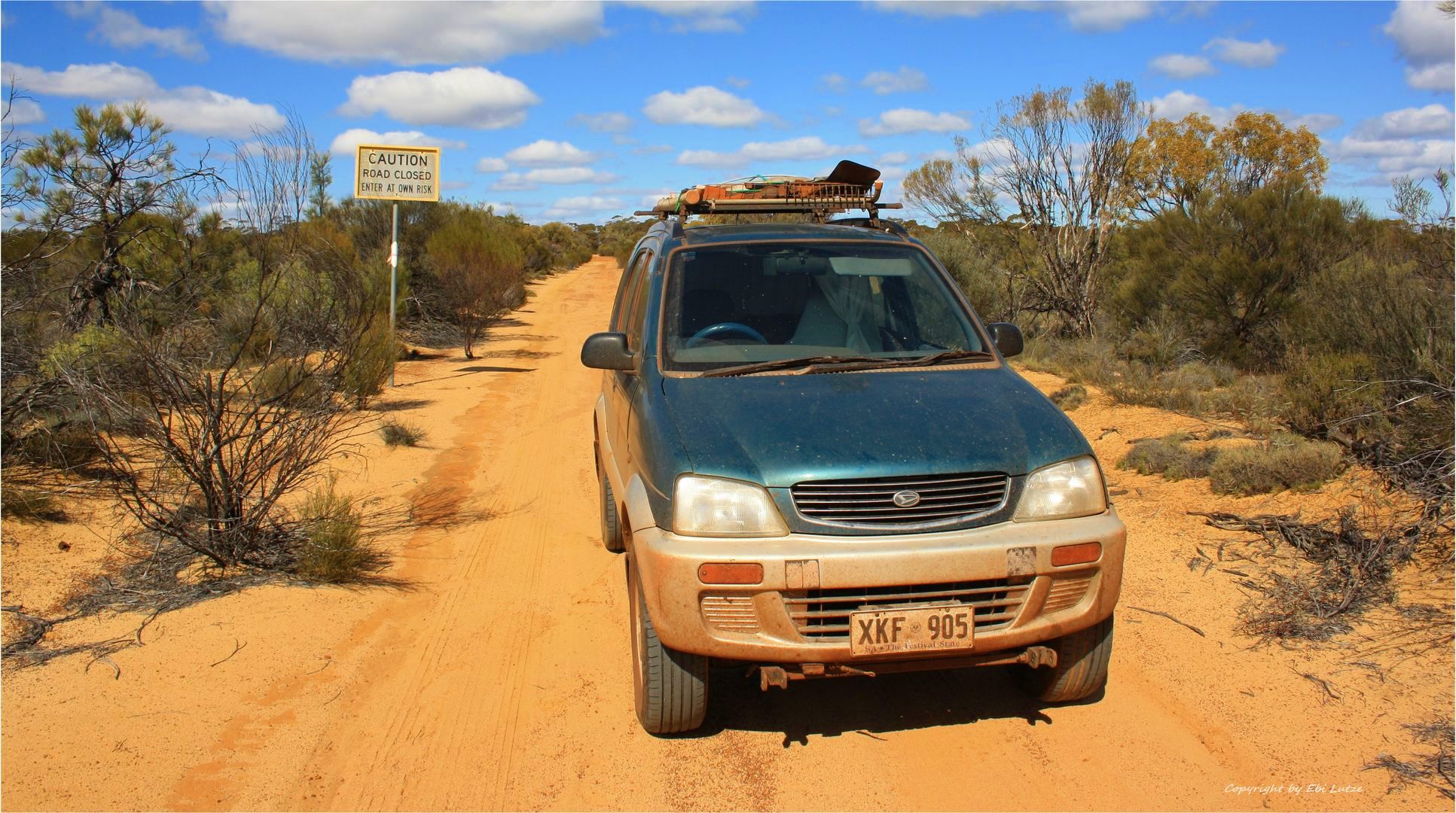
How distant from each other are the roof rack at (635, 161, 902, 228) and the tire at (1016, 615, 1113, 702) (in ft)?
10.9

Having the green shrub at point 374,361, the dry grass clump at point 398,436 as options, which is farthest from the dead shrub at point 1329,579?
the green shrub at point 374,361

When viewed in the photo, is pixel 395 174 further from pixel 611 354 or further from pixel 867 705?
pixel 867 705

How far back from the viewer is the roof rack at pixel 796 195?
21.6 feet

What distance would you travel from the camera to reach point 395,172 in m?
13.5

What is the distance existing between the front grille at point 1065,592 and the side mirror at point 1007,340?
1443mm

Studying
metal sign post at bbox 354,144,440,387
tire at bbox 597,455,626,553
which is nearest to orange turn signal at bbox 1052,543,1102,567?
tire at bbox 597,455,626,553

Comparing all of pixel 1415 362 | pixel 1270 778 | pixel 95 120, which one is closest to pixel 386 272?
pixel 95 120

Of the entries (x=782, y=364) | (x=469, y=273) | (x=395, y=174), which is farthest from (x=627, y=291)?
(x=469, y=273)

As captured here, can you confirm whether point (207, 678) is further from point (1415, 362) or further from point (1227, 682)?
point (1415, 362)

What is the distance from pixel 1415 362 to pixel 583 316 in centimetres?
1867

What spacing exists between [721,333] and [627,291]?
1.83 metres

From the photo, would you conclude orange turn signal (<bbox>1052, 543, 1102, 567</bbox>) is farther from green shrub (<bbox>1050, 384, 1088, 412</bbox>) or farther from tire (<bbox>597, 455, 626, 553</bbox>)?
green shrub (<bbox>1050, 384, 1088, 412</bbox>)

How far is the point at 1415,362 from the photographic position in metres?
7.34

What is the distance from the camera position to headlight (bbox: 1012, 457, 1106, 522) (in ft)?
11.5
